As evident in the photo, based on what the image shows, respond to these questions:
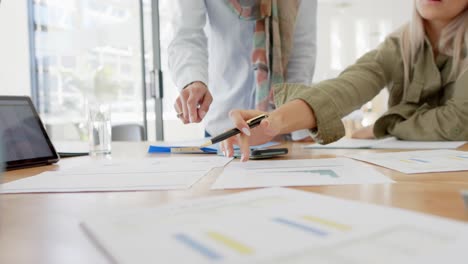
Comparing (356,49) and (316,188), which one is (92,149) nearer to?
(316,188)

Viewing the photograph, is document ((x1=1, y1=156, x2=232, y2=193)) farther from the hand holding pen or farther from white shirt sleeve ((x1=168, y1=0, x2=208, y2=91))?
white shirt sleeve ((x1=168, y1=0, x2=208, y2=91))

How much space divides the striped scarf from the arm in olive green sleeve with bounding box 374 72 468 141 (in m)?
0.37

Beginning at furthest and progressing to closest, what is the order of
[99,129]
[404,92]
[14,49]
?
[14,49] < [404,92] < [99,129]

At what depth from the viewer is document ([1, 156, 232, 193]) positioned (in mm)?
497

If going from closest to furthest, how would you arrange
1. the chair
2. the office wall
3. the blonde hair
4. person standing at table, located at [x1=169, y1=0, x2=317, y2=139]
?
the blonde hair, person standing at table, located at [x1=169, y1=0, x2=317, y2=139], the chair, the office wall

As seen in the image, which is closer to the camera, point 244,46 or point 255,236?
point 255,236

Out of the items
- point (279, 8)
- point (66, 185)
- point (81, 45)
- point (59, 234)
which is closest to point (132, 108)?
point (81, 45)

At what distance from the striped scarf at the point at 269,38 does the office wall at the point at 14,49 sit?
2760 millimetres

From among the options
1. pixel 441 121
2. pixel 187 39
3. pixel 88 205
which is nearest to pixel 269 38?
pixel 187 39

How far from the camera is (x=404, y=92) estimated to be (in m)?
1.16

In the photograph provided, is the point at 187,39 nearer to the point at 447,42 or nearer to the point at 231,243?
the point at 447,42

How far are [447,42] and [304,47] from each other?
0.44 meters

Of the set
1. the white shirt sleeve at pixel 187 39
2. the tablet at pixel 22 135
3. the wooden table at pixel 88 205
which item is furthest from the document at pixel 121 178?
the white shirt sleeve at pixel 187 39

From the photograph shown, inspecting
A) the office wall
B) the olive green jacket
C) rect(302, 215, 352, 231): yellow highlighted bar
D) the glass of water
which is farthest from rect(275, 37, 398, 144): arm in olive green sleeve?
the office wall
